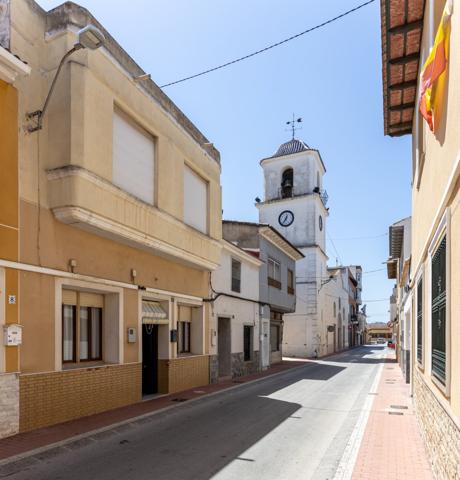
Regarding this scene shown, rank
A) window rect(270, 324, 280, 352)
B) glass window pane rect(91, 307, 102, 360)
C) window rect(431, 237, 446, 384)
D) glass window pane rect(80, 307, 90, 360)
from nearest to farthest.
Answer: window rect(431, 237, 446, 384), glass window pane rect(80, 307, 90, 360), glass window pane rect(91, 307, 102, 360), window rect(270, 324, 280, 352)

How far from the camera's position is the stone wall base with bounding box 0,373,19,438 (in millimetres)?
7461

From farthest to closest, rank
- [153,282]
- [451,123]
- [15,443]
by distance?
[153,282], [15,443], [451,123]

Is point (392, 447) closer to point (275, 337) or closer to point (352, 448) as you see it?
point (352, 448)

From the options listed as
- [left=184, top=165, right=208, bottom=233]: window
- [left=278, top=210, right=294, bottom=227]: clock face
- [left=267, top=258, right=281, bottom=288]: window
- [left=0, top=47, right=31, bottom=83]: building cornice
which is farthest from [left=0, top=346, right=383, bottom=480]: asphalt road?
[left=278, top=210, right=294, bottom=227]: clock face

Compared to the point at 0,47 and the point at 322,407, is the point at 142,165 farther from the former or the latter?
the point at 322,407

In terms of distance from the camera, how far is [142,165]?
11508 millimetres

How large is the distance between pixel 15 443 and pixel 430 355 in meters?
6.77

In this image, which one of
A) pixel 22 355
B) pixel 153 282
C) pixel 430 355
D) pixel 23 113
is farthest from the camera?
pixel 153 282

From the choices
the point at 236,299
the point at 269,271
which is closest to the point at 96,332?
the point at 236,299

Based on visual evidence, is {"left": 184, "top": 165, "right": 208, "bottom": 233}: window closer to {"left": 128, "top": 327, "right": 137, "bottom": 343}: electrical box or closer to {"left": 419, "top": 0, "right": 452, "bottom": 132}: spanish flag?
{"left": 128, "top": 327, "right": 137, "bottom": 343}: electrical box

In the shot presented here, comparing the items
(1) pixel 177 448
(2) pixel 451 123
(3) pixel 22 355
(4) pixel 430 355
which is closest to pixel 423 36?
(2) pixel 451 123

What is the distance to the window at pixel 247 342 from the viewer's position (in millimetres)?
A: 20798

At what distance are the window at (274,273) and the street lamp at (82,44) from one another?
16.6 m

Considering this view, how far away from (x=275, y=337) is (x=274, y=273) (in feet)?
15.9
